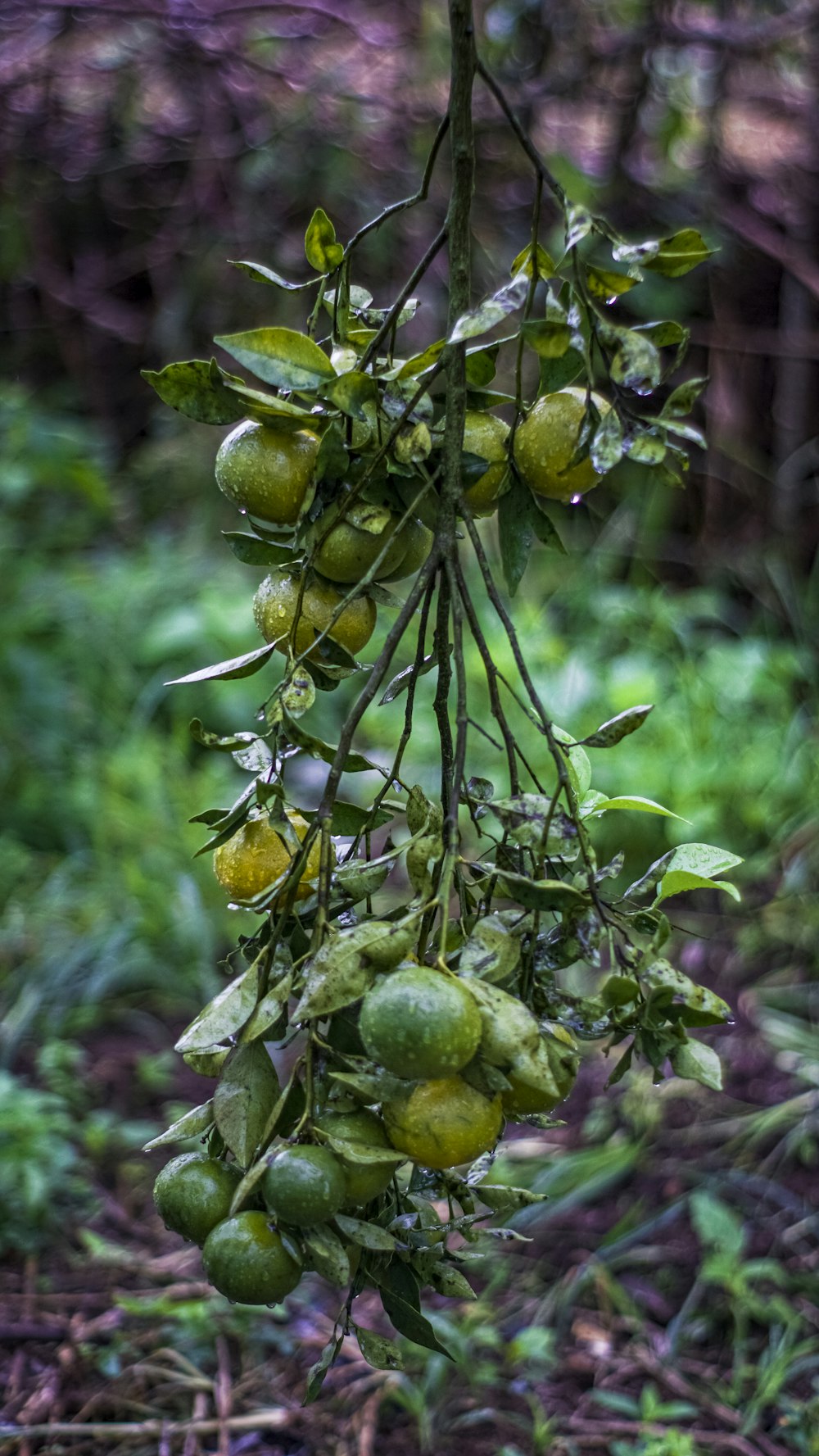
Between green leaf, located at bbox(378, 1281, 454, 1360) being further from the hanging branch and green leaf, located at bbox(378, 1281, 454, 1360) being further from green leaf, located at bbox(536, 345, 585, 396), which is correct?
green leaf, located at bbox(536, 345, 585, 396)

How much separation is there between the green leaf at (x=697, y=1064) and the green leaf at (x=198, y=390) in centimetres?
41

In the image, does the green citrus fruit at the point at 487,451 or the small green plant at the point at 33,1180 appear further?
the small green plant at the point at 33,1180

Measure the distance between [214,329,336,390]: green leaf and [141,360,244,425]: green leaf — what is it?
17 mm

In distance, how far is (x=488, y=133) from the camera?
3.37m

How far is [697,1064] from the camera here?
59 centimetres

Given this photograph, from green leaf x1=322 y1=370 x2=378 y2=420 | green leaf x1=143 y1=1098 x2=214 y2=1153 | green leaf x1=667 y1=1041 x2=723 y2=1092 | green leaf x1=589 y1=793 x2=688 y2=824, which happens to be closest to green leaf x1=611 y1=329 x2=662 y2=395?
green leaf x1=322 y1=370 x2=378 y2=420

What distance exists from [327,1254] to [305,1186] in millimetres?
50

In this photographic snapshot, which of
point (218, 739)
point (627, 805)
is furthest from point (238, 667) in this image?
point (627, 805)

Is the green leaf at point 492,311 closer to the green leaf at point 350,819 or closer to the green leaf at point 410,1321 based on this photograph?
the green leaf at point 350,819

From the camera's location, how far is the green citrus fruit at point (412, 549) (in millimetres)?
678

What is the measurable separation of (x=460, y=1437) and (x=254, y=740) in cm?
92

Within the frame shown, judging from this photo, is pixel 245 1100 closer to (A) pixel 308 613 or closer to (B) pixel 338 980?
(B) pixel 338 980

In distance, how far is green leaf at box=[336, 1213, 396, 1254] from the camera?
1.96ft

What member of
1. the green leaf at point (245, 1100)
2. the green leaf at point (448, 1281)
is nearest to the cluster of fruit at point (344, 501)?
the green leaf at point (245, 1100)
